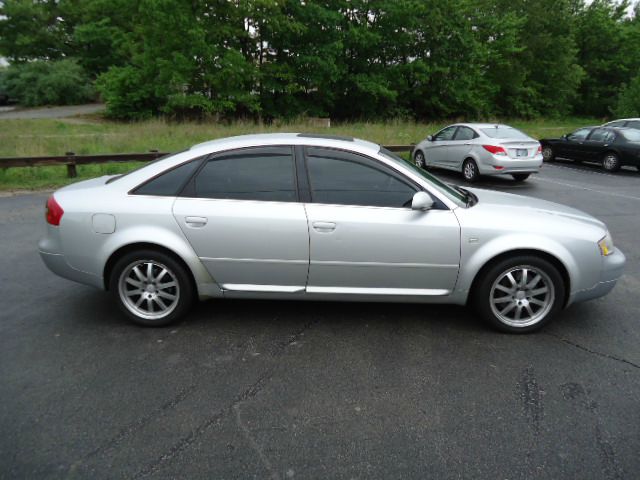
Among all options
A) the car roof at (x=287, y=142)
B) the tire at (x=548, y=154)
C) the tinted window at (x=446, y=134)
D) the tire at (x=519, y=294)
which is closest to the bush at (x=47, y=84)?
the tinted window at (x=446, y=134)

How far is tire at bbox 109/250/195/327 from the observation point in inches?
153

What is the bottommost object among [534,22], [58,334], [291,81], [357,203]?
[58,334]

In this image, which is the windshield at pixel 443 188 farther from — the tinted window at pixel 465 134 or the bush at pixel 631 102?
the bush at pixel 631 102

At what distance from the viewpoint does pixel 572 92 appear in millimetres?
40531

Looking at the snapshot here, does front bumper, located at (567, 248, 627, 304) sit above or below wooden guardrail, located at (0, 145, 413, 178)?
above

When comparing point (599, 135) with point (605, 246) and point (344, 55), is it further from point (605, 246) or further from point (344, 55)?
point (344, 55)

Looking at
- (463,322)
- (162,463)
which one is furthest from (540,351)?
(162,463)

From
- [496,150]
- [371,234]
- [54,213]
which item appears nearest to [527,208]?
[371,234]

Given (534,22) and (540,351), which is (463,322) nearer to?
(540,351)

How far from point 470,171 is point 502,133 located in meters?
1.21

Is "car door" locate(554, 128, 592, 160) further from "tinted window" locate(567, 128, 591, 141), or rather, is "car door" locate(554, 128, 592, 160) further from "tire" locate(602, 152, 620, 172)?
"tire" locate(602, 152, 620, 172)

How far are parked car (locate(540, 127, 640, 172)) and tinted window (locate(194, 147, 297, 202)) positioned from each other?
14.6 metres

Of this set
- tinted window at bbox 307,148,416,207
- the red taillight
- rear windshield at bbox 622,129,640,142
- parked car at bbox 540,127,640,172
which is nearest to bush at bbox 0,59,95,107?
parked car at bbox 540,127,640,172

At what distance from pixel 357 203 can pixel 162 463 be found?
2304 millimetres
